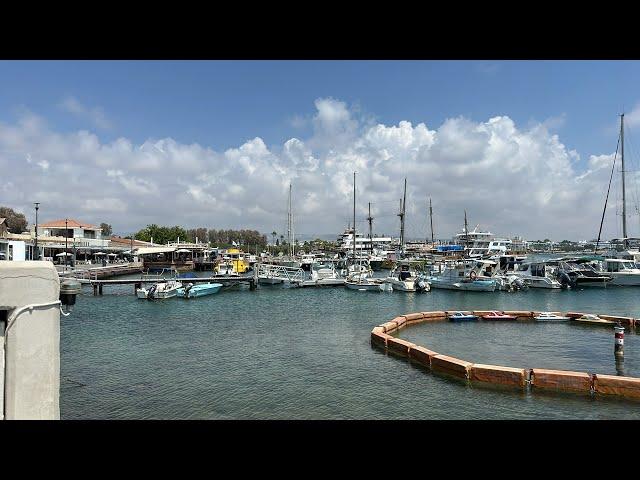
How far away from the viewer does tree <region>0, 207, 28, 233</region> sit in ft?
207

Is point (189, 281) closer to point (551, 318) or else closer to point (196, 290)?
point (196, 290)

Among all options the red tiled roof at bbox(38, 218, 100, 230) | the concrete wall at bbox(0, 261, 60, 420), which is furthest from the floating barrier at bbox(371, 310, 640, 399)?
the red tiled roof at bbox(38, 218, 100, 230)

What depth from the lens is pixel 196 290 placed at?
2969cm

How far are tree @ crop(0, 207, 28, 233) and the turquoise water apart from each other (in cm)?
4917

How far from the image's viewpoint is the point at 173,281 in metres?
31.1

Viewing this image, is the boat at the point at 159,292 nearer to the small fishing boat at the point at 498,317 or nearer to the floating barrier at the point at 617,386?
the small fishing boat at the point at 498,317

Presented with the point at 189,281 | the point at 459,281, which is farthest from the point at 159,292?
the point at 459,281

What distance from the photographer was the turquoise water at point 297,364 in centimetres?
846

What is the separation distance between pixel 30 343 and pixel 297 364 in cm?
903

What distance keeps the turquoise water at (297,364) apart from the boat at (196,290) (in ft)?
15.2

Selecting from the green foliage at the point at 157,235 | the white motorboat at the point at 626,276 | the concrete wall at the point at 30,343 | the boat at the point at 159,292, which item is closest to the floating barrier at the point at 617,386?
the concrete wall at the point at 30,343
